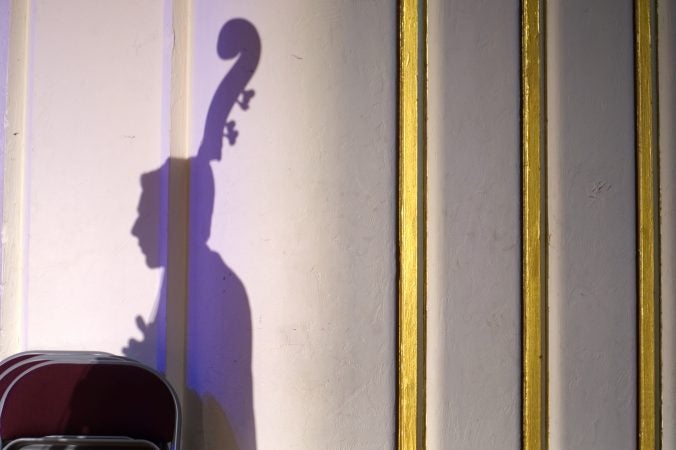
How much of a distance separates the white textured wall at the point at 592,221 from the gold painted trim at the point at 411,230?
0.40 m

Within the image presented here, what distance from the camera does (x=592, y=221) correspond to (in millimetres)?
1878

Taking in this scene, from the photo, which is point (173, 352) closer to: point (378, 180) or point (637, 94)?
point (378, 180)

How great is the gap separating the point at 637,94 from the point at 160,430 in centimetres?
172

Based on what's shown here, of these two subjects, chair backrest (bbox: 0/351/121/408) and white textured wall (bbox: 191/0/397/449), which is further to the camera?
white textured wall (bbox: 191/0/397/449)

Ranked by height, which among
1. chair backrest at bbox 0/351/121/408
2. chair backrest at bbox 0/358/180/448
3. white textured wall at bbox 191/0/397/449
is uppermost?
white textured wall at bbox 191/0/397/449

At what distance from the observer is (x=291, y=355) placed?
1.81 meters

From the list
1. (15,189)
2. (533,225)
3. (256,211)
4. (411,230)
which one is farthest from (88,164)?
(533,225)

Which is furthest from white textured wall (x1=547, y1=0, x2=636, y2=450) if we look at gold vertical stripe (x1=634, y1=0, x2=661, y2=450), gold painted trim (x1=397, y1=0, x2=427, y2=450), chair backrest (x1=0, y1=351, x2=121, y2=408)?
chair backrest (x1=0, y1=351, x2=121, y2=408)

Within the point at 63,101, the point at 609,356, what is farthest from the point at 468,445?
the point at 63,101

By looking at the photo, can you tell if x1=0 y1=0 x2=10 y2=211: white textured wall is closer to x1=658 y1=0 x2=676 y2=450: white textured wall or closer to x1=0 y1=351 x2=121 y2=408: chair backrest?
x1=0 y1=351 x2=121 y2=408: chair backrest

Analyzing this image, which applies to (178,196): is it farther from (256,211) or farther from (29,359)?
(29,359)

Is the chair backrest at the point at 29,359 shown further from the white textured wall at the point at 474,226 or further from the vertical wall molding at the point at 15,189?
the white textured wall at the point at 474,226

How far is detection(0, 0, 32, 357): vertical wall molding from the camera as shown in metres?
1.80

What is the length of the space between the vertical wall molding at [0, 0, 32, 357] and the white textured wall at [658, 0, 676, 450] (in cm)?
192
